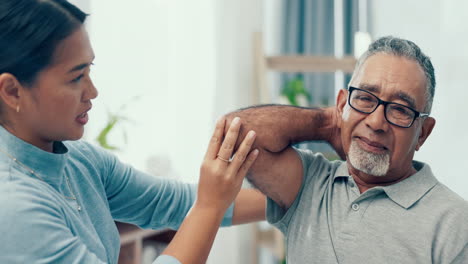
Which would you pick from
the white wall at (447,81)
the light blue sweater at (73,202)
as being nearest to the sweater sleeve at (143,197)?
the light blue sweater at (73,202)

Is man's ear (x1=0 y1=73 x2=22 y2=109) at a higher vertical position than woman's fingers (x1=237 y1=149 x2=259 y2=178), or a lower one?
higher

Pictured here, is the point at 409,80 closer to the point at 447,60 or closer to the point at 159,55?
the point at 447,60

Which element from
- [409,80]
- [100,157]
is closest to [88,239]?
[100,157]

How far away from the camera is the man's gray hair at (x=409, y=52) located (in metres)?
1.19

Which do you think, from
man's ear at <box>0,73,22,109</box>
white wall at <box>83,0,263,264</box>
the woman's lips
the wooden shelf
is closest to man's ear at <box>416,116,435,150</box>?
the woman's lips

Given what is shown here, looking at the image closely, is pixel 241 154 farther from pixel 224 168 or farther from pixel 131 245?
pixel 131 245

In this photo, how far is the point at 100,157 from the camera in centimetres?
135

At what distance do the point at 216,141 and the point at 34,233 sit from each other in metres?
0.45

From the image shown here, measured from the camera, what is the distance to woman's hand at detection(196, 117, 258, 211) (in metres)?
1.07

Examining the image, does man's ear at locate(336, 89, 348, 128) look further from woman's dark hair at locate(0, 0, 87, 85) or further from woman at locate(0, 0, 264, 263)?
woman's dark hair at locate(0, 0, 87, 85)

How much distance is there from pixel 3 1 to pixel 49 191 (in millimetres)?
407

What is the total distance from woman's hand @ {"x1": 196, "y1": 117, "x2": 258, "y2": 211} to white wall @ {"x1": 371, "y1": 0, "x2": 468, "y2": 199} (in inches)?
51.9

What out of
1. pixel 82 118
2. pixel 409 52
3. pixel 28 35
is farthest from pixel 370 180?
pixel 28 35

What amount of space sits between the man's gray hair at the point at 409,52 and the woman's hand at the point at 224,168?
0.40 meters
